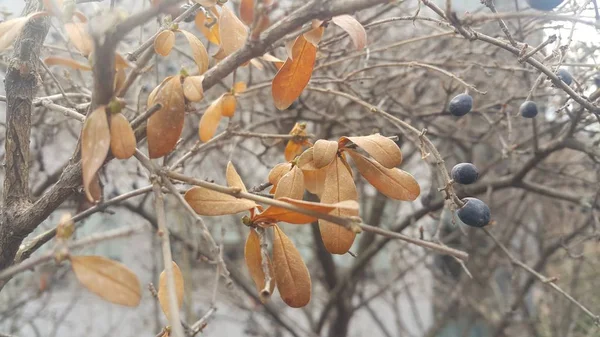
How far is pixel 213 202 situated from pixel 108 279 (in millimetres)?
185

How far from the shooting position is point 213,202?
658 millimetres

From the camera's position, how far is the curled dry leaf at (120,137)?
22.3 inches

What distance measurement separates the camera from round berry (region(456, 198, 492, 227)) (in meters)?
0.81

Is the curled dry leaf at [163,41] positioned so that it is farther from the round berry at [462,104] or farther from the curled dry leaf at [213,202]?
the round berry at [462,104]

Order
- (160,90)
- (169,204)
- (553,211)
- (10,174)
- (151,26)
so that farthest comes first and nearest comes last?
(553,211), (169,204), (151,26), (10,174), (160,90)

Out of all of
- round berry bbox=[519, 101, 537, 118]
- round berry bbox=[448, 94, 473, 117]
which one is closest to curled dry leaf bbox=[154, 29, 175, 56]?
round berry bbox=[448, 94, 473, 117]

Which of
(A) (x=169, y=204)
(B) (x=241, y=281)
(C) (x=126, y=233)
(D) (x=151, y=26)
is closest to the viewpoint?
(C) (x=126, y=233)

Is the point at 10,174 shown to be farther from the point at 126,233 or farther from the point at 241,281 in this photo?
the point at 241,281

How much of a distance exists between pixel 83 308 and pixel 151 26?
4.18 meters

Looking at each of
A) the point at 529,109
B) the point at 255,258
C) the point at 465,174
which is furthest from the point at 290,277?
the point at 529,109

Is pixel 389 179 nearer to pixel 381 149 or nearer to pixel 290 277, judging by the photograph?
pixel 381 149

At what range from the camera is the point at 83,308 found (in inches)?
226

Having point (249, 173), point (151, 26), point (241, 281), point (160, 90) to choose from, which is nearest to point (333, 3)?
point (160, 90)

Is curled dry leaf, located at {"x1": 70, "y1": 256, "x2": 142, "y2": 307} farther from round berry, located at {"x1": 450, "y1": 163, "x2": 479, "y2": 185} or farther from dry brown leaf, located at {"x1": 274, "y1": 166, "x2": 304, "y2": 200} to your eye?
round berry, located at {"x1": 450, "y1": 163, "x2": 479, "y2": 185}
